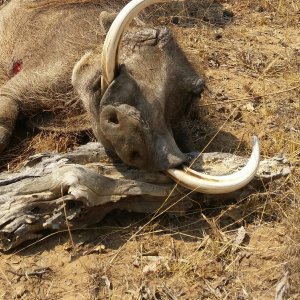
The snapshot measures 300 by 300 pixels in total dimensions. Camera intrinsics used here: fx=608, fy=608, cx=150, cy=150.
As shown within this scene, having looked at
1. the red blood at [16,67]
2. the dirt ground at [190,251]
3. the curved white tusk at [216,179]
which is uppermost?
the red blood at [16,67]

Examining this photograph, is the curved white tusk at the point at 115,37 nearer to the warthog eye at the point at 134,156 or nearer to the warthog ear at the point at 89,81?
the warthog ear at the point at 89,81

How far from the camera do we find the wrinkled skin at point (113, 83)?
2.93 m

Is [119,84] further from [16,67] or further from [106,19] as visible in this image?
[16,67]

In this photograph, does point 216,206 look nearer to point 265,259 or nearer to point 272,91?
point 265,259

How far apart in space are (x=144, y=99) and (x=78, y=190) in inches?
22.1

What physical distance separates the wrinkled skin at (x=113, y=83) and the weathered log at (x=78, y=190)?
0.17 metres

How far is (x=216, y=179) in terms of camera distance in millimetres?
2967

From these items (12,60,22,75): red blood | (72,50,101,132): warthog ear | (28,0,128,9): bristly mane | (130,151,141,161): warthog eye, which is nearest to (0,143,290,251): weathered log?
(130,151,141,161): warthog eye

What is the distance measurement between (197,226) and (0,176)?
109 centimetres

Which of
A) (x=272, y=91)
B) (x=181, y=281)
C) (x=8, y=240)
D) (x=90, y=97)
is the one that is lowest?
(x=272, y=91)

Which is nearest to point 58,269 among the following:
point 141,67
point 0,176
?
point 0,176

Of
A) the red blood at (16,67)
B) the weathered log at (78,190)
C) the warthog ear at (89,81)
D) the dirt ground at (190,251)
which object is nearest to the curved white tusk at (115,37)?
the warthog ear at (89,81)

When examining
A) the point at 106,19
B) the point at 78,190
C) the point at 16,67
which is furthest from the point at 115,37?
the point at 16,67

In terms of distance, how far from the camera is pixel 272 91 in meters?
4.59
